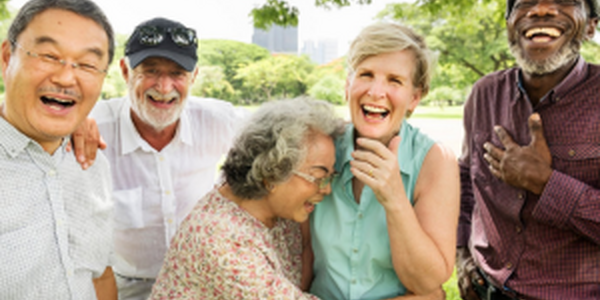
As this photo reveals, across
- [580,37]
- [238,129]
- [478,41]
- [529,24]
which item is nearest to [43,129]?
[238,129]

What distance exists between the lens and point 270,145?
2.18m

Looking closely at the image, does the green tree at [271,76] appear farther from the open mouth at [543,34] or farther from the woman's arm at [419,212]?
the woman's arm at [419,212]

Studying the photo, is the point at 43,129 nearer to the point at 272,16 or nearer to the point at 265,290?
the point at 265,290

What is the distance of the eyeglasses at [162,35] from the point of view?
3027mm

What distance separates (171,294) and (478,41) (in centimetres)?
2119

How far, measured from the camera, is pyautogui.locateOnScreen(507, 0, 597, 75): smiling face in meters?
2.49

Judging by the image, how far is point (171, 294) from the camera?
2145mm

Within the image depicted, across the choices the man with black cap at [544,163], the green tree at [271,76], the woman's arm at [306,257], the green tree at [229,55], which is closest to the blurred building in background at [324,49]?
the green tree at [229,55]

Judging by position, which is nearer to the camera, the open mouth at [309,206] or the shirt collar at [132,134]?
the open mouth at [309,206]

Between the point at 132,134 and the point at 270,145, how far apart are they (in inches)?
57.3

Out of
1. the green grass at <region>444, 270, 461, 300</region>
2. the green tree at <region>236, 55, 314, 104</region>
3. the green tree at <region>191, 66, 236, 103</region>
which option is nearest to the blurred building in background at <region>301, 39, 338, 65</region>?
the green tree at <region>236, 55, 314, 104</region>

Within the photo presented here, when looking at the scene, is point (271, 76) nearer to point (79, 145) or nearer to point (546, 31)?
point (546, 31)

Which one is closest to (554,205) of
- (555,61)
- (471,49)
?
(555,61)

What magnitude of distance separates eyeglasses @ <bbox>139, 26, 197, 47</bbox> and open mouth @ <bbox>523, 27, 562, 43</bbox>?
224cm
